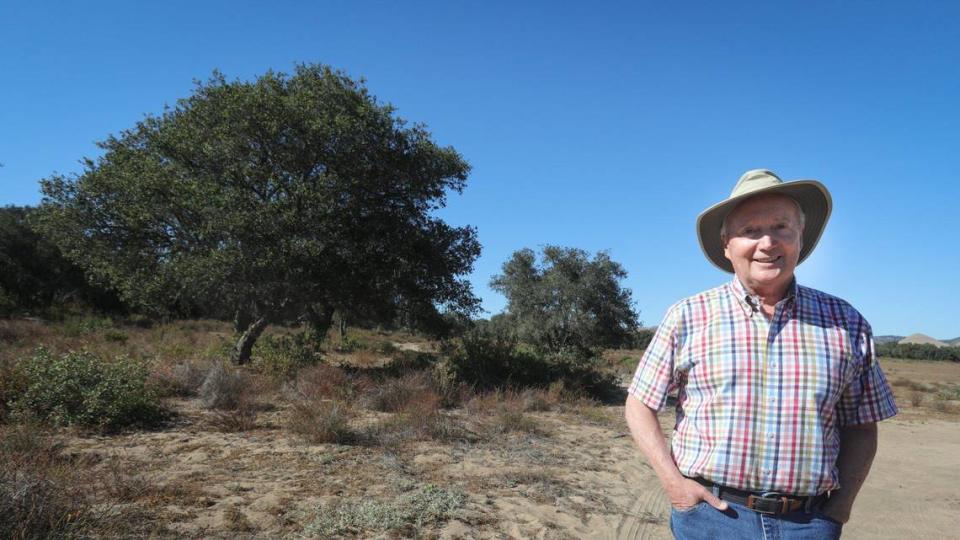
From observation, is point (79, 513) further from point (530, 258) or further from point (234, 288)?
point (530, 258)

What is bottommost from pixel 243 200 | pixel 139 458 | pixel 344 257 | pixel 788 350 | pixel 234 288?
pixel 139 458

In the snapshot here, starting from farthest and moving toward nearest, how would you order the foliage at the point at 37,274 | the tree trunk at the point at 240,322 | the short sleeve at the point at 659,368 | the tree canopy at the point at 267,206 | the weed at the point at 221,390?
the foliage at the point at 37,274 < the tree trunk at the point at 240,322 < the tree canopy at the point at 267,206 < the weed at the point at 221,390 < the short sleeve at the point at 659,368

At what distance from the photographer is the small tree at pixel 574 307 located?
20.0 meters

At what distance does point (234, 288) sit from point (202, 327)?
17452 millimetres

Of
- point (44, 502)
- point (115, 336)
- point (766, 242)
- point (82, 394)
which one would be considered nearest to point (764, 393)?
point (766, 242)

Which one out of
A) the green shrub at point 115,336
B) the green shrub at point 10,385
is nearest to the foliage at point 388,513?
the green shrub at point 10,385

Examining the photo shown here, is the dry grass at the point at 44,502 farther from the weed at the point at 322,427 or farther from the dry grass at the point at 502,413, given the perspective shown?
the dry grass at the point at 502,413

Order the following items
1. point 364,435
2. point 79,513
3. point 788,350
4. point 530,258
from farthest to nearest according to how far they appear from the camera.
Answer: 1. point 530,258
2. point 364,435
3. point 79,513
4. point 788,350

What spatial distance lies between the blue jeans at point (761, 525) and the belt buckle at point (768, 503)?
2cm

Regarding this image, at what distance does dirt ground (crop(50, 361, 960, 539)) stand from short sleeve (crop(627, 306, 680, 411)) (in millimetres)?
3247

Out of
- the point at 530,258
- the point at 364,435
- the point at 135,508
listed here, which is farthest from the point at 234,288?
the point at 530,258

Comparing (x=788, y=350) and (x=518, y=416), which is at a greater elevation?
(x=788, y=350)

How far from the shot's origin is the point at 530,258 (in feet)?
75.3

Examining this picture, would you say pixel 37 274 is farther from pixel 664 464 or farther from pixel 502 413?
pixel 664 464
